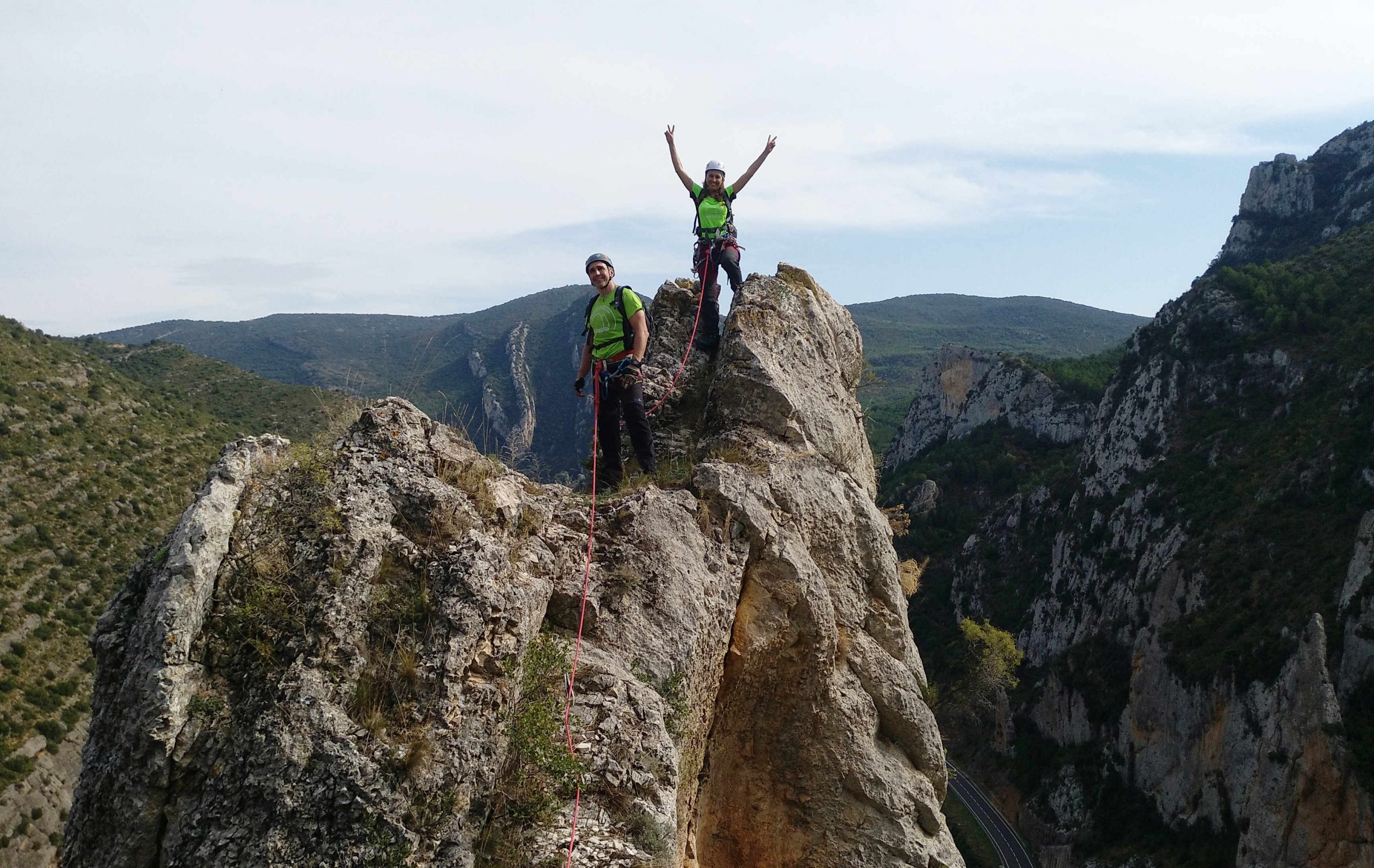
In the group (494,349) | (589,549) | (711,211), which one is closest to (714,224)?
(711,211)

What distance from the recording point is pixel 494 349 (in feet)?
386

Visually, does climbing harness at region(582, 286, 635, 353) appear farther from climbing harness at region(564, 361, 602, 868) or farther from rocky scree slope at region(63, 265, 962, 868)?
rocky scree slope at region(63, 265, 962, 868)

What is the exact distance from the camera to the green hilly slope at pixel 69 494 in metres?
32.2

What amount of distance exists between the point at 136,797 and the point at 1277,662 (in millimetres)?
49092

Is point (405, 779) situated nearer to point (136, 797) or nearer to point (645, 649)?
point (136, 797)

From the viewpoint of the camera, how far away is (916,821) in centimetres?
956

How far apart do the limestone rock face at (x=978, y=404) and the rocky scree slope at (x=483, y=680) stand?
88.7 m

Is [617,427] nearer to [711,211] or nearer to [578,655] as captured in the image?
[578,655]

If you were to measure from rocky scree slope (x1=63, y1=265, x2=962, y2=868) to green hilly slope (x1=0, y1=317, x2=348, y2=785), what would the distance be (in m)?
22.0

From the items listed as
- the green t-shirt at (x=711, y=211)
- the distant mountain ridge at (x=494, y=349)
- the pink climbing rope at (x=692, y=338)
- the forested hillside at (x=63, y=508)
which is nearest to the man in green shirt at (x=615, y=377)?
the pink climbing rope at (x=692, y=338)

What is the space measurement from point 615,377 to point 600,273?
1128 millimetres

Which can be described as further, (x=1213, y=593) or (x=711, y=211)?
(x=1213, y=593)

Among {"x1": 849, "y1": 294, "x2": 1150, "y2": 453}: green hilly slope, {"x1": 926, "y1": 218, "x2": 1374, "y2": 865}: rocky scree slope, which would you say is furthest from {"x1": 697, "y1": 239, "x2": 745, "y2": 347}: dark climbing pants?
{"x1": 849, "y1": 294, "x2": 1150, "y2": 453}: green hilly slope

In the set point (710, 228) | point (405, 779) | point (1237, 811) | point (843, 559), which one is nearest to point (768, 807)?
point (843, 559)
